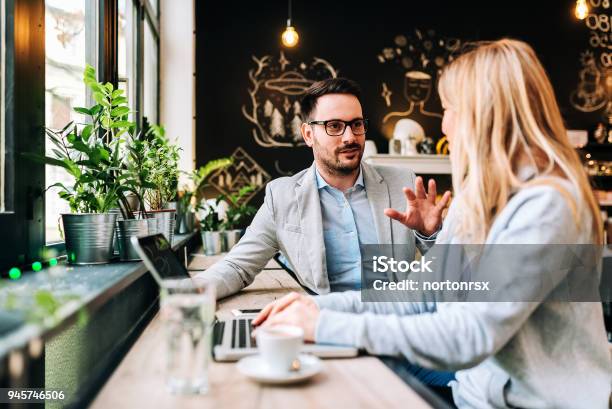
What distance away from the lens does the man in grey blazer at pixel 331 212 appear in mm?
1972

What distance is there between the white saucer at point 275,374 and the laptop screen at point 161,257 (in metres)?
0.33

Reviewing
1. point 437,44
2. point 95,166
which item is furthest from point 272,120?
point 95,166

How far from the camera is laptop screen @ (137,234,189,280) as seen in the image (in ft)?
3.99

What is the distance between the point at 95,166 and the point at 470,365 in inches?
44.9

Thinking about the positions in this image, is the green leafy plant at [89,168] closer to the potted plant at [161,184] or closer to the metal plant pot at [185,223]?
the potted plant at [161,184]

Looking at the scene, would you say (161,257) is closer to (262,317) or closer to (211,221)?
(262,317)

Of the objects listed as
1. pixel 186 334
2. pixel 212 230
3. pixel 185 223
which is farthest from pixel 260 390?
pixel 185 223

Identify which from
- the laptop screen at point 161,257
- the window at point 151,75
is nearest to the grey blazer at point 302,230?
the laptop screen at point 161,257

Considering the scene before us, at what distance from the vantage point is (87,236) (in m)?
1.52

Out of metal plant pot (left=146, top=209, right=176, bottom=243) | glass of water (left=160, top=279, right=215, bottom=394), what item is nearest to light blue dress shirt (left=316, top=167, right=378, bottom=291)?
metal plant pot (left=146, top=209, right=176, bottom=243)

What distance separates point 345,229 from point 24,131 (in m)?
1.24

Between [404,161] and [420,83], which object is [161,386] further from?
[420,83]

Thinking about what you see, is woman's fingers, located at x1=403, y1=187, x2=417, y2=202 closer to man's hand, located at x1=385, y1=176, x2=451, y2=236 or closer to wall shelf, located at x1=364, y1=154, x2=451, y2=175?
man's hand, located at x1=385, y1=176, x2=451, y2=236

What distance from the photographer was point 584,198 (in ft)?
3.48
